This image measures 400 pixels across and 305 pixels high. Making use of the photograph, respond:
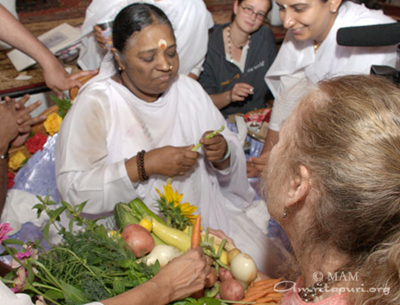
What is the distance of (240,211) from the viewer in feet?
8.54

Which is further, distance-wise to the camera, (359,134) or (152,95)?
(152,95)

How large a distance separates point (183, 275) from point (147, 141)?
100 centimetres

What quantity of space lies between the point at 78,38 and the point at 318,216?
9.75 feet

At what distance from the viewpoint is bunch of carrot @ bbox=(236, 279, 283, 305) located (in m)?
1.53

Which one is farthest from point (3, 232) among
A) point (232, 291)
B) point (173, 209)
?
point (232, 291)

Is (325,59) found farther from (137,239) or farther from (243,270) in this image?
(137,239)

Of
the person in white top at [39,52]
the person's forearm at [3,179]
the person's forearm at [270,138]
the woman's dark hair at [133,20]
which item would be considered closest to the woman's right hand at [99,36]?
the person in white top at [39,52]

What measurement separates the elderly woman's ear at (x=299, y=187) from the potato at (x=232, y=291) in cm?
54

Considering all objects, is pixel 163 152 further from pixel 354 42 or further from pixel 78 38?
pixel 78 38

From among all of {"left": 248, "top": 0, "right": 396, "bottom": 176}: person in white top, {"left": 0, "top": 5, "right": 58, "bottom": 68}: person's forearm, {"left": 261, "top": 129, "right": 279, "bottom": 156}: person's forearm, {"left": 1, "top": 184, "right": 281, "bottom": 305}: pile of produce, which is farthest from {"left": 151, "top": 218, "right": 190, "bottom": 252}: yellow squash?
{"left": 0, "top": 5, "right": 58, "bottom": 68}: person's forearm

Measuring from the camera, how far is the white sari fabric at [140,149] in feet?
6.42

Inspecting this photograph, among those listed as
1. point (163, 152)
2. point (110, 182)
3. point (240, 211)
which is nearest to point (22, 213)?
point (110, 182)

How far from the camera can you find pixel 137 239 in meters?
1.52

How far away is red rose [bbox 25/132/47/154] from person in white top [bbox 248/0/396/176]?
140 cm
